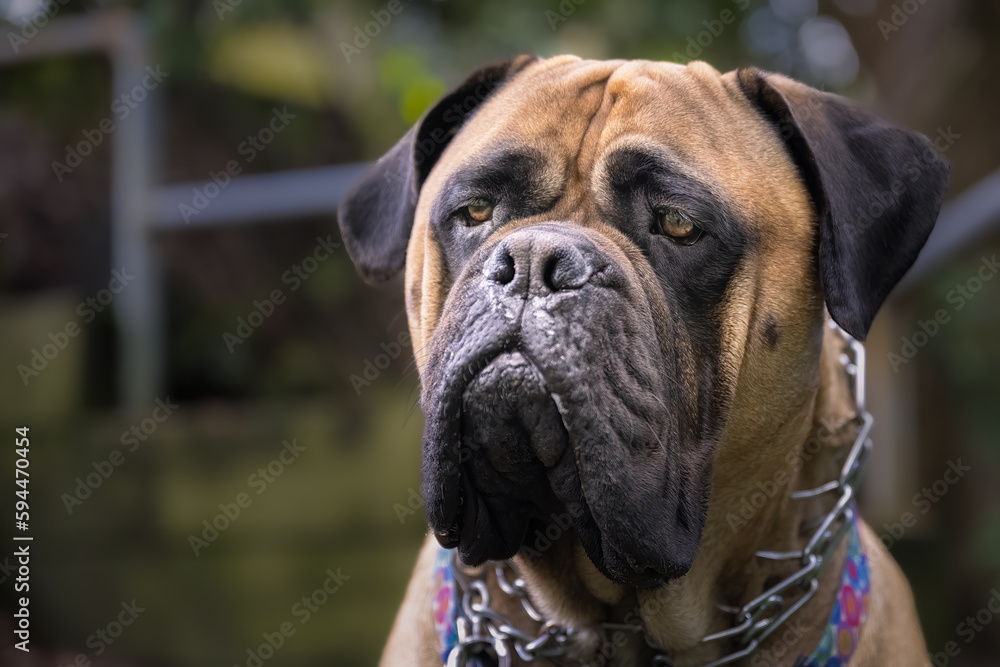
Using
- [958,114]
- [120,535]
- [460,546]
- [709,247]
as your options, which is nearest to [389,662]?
[460,546]

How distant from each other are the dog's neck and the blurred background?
1747 mm

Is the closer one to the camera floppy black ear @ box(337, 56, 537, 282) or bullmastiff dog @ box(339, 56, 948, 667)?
bullmastiff dog @ box(339, 56, 948, 667)

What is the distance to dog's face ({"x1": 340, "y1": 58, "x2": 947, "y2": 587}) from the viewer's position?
1729 millimetres

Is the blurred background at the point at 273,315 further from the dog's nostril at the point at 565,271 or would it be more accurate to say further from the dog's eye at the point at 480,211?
the dog's nostril at the point at 565,271

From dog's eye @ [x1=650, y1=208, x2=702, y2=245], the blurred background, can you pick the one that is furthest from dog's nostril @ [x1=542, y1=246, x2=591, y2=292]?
the blurred background

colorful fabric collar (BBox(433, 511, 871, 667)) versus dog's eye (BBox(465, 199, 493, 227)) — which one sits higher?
dog's eye (BBox(465, 199, 493, 227))

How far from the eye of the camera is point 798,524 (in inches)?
87.7

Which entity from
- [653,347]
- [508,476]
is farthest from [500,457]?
[653,347]

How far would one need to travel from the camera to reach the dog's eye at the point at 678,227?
195 centimetres

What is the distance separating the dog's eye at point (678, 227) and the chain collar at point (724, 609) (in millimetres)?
453

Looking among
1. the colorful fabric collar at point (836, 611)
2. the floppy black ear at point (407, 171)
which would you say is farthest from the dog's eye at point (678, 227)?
the colorful fabric collar at point (836, 611)

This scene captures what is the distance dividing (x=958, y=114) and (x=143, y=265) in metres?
4.12

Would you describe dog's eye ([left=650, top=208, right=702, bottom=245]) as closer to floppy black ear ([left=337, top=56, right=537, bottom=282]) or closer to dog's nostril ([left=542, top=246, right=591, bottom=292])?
dog's nostril ([left=542, top=246, right=591, bottom=292])

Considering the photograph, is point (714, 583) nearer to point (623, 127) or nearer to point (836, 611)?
point (836, 611)
